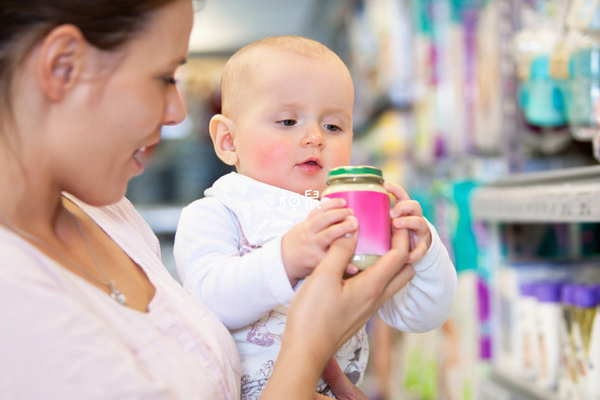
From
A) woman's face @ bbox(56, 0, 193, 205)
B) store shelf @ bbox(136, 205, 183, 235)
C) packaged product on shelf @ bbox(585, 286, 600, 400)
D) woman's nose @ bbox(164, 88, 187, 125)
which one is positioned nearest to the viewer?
woman's face @ bbox(56, 0, 193, 205)

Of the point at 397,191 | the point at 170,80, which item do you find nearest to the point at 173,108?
the point at 170,80

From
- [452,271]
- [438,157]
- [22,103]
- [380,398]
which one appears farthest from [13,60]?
[380,398]

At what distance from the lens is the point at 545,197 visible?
1.38 metres

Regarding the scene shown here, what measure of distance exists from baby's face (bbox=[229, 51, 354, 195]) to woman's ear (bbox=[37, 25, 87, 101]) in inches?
17.1

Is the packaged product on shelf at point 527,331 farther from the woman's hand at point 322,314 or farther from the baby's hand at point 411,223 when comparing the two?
the woman's hand at point 322,314

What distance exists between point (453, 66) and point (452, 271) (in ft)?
5.05

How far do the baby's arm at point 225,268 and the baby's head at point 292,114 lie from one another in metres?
0.13

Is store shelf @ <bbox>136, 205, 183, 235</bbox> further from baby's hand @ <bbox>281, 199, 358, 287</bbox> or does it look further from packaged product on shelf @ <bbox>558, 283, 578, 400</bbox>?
baby's hand @ <bbox>281, 199, 358, 287</bbox>

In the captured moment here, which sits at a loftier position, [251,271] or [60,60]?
[60,60]

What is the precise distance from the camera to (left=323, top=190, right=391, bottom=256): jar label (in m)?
0.90

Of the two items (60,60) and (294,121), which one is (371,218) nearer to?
(294,121)

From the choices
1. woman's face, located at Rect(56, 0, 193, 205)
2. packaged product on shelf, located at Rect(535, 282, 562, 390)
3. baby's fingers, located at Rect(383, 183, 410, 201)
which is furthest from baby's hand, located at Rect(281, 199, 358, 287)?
packaged product on shelf, located at Rect(535, 282, 562, 390)

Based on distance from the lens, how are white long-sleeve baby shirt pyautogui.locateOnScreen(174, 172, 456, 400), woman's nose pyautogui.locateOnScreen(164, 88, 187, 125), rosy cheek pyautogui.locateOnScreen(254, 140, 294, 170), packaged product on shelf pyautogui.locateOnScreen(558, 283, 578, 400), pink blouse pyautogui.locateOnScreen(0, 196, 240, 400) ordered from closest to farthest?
pink blouse pyautogui.locateOnScreen(0, 196, 240, 400), woman's nose pyautogui.locateOnScreen(164, 88, 187, 125), white long-sleeve baby shirt pyautogui.locateOnScreen(174, 172, 456, 400), rosy cheek pyautogui.locateOnScreen(254, 140, 294, 170), packaged product on shelf pyautogui.locateOnScreen(558, 283, 578, 400)

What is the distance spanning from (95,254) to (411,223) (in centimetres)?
51
